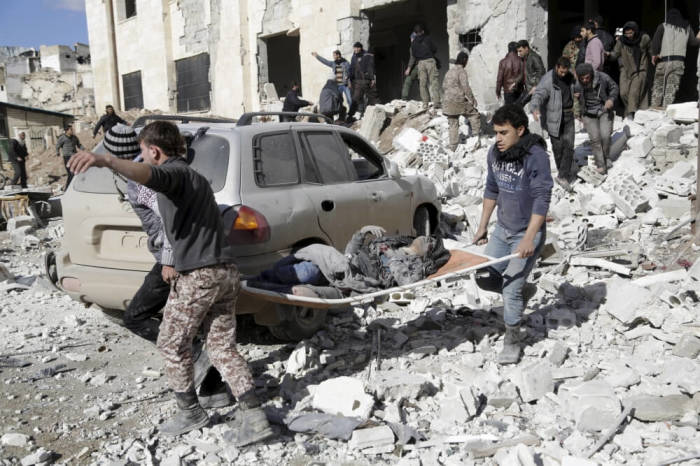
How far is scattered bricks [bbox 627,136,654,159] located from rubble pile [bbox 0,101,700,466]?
2.77 metres

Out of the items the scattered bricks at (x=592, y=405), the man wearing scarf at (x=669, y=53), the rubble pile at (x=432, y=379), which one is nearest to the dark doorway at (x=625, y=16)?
the man wearing scarf at (x=669, y=53)

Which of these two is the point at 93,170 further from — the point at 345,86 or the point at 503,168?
the point at 345,86

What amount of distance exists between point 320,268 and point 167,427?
60.9 inches

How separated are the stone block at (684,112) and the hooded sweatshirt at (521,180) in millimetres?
7432

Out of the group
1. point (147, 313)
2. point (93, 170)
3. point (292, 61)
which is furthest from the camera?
point (292, 61)

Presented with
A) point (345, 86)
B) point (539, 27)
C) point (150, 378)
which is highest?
point (539, 27)

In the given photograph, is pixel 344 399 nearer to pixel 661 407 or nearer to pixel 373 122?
pixel 661 407

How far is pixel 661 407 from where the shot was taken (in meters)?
3.59

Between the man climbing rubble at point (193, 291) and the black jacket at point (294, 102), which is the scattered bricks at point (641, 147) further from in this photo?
the man climbing rubble at point (193, 291)

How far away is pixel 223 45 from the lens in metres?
20.7

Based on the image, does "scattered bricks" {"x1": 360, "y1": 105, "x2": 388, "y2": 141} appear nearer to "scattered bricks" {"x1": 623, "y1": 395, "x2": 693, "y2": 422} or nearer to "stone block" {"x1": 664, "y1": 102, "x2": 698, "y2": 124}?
"stone block" {"x1": 664, "y1": 102, "x2": 698, "y2": 124}

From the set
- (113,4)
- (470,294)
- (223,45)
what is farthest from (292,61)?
(470,294)

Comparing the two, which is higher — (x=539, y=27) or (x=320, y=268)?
(x=539, y=27)

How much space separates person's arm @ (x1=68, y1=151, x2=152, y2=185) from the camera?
2807mm
